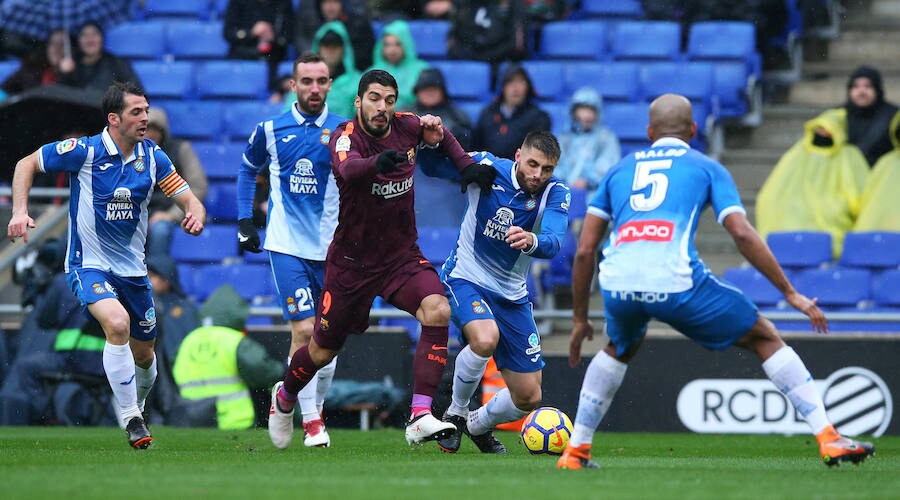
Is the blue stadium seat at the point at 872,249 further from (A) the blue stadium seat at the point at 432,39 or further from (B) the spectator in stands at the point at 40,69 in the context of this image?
(B) the spectator in stands at the point at 40,69

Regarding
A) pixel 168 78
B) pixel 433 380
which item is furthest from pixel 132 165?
pixel 168 78

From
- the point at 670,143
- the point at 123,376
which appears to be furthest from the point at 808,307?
the point at 123,376

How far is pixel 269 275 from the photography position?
49.2 ft

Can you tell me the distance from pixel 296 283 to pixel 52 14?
7781mm

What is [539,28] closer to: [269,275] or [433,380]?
[269,275]

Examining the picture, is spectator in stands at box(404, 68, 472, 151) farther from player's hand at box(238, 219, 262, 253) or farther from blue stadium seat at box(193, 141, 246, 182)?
player's hand at box(238, 219, 262, 253)

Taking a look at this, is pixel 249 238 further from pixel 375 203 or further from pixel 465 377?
pixel 465 377

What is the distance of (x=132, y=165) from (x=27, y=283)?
465cm

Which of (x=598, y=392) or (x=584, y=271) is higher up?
(x=584, y=271)

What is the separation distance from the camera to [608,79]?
54.9 ft

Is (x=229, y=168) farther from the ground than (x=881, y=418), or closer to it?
farther from the ground

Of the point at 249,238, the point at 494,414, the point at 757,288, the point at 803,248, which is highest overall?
the point at 249,238

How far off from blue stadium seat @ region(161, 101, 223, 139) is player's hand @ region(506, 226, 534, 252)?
29.7 ft

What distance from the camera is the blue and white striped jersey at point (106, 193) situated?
9.91 metres
